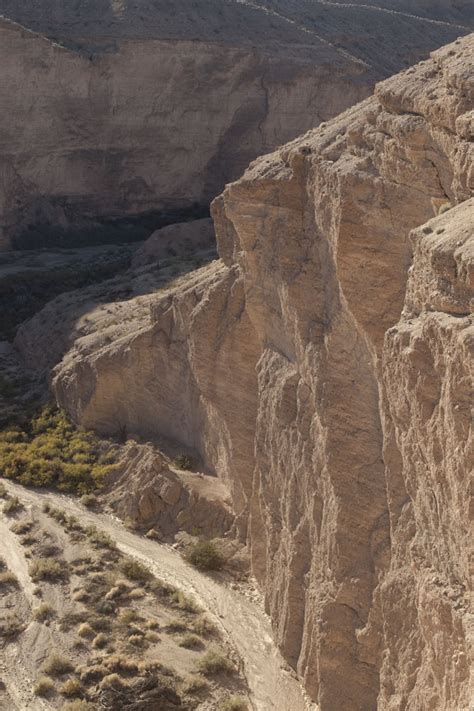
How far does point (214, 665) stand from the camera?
19.1 m

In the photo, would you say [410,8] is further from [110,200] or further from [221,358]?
[221,358]

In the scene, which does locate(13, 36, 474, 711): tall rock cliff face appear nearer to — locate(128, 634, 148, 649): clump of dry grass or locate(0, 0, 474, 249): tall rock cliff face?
Result: locate(128, 634, 148, 649): clump of dry grass

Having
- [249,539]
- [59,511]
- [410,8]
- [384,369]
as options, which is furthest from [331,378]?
[410,8]

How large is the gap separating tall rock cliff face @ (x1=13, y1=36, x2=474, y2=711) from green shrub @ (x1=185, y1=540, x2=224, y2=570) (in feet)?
2.59

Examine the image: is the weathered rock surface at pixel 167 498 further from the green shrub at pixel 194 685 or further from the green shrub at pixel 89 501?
the green shrub at pixel 194 685

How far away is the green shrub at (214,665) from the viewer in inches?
749

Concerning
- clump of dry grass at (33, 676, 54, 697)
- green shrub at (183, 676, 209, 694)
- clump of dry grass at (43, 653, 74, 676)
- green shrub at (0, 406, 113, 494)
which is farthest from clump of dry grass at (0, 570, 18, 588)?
green shrub at (183, 676, 209, 694)

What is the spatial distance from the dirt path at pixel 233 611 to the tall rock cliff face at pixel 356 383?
0.41 metres

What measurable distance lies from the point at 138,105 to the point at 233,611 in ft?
110

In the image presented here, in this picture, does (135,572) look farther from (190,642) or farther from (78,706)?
(78,706)

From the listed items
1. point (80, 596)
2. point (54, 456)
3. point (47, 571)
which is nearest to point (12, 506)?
point (54, 456)

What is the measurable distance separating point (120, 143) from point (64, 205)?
3806mm

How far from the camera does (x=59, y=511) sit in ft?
80.8

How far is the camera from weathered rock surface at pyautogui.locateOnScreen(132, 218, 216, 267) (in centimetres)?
3797
